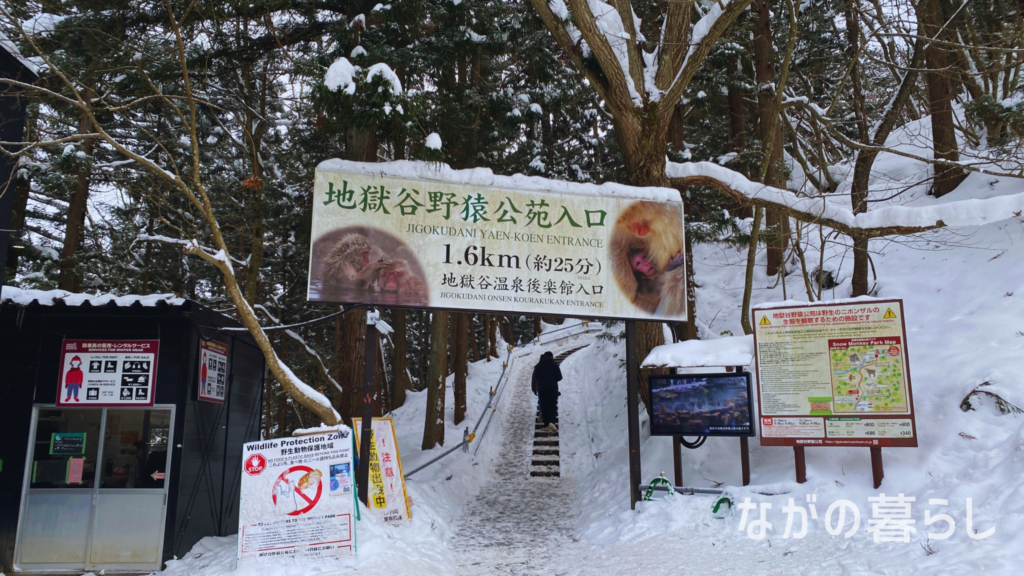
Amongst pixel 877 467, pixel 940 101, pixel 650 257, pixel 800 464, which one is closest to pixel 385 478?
pixel 650 257

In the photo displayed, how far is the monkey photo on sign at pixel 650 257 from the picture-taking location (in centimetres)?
889

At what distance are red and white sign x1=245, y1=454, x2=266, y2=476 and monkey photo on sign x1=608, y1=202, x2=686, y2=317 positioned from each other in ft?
16.8

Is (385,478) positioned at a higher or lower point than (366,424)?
lower

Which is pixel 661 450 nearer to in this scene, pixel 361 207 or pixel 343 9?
pixel 361 207

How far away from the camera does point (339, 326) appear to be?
17875mm

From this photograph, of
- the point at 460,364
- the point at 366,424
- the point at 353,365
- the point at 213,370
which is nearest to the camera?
the point at 366,424

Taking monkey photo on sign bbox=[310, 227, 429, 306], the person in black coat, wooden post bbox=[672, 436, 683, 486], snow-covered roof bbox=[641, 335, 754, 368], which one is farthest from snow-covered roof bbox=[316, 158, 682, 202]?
the person in black coat

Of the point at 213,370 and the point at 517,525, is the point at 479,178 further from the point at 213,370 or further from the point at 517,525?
the point at 517,525

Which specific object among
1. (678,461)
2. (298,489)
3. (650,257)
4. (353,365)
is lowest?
(298,489)

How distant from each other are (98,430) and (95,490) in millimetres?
789

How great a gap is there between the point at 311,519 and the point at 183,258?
13121mm

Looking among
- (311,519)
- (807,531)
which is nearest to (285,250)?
(311,519)

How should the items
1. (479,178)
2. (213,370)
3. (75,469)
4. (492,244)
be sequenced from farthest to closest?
1. (213,370)
2. (479,178)
3. (492,244)
4. (75,469)

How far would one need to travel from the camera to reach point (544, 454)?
1353cm
